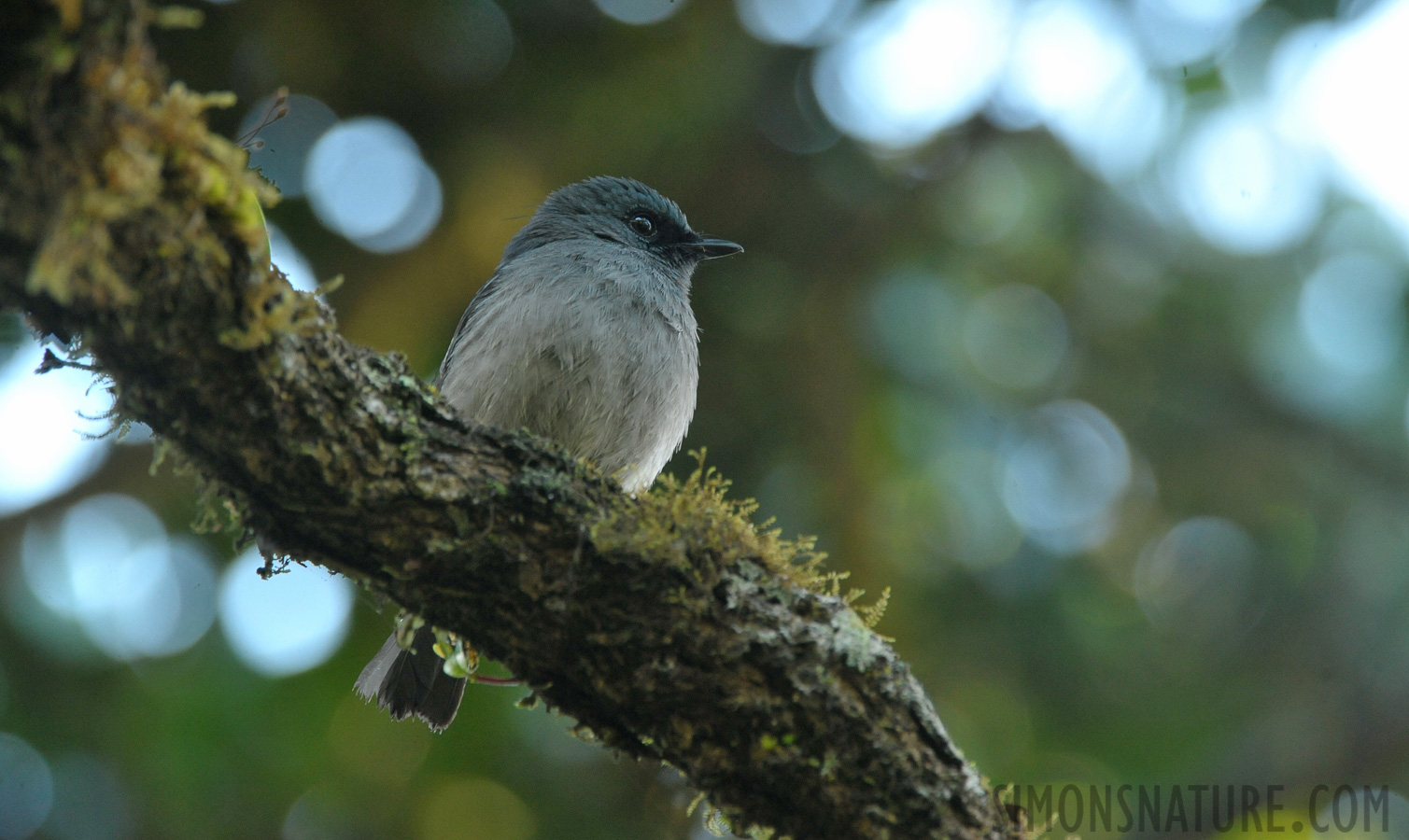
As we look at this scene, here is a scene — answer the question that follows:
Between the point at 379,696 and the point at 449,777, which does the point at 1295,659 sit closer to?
the point at 449,777

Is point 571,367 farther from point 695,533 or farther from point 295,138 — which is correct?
point 295,138

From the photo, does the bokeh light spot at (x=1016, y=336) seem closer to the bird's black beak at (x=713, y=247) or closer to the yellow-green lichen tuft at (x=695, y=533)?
the bird's black beak at (x=713, y=247)

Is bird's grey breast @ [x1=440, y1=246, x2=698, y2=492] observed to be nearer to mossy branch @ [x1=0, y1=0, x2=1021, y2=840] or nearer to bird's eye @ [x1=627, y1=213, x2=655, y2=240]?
bird's eye @ [x1=627, y1=213, x2=655, y2=240]

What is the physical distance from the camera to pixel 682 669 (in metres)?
2.55

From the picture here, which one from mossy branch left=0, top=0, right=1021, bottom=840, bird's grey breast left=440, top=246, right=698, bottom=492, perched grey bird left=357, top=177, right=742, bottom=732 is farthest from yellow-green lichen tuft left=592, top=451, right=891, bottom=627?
bird's grey breast left=440, top=246, right=698, bottom=492

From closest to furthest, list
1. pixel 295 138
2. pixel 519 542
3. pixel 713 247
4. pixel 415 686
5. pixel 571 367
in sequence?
pixel 519 542 < pixel 415 686 < pixel 571 367 < pixel 713 247 < pixel 295 138

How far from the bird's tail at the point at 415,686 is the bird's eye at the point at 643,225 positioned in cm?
232

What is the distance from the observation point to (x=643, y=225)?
17.2ft

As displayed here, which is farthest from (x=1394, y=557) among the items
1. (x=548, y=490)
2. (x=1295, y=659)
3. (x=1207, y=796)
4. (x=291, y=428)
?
(x=291, y=428)

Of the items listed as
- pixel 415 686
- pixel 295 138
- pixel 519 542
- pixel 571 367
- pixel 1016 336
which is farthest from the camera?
pixel 1016 336

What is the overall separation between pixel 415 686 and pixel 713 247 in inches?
101

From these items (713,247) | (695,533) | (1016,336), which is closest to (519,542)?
(695,533)

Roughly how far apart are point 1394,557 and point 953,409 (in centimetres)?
325

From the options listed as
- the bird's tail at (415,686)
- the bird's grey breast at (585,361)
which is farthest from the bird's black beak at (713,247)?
the bird's tail at (415,686)
